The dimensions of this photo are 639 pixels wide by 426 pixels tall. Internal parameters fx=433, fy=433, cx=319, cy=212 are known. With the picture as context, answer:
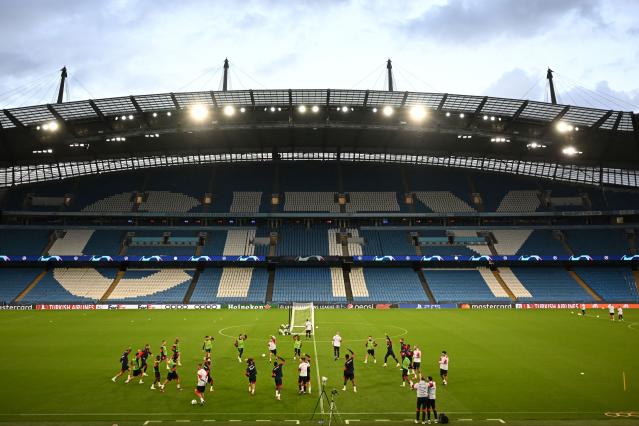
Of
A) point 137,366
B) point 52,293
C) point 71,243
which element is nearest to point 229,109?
point 71,243

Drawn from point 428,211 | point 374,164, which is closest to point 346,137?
point 374,164

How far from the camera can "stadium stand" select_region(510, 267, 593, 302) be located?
2253 inches

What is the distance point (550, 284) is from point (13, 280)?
2912 inches

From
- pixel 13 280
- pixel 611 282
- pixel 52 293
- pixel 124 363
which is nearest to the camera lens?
pixel 124 363

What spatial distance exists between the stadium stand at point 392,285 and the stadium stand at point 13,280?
146 ft

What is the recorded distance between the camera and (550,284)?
6025cm

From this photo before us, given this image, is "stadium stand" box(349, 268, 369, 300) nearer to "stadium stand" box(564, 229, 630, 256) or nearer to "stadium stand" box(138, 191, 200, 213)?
"stadium stand" box(138, 191, 200, 213)

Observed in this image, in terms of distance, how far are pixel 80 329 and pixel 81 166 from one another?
150 ft

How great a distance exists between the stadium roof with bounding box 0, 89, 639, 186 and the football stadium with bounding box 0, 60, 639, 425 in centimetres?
33

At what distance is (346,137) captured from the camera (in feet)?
222

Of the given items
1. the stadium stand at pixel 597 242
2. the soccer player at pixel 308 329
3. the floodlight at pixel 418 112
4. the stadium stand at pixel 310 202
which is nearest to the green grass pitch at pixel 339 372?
the soccer player at pixel 308 329

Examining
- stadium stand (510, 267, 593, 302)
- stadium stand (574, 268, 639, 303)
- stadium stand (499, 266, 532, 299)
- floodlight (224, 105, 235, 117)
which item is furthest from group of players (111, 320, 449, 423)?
stadium stand (574, 268, 639, 303)

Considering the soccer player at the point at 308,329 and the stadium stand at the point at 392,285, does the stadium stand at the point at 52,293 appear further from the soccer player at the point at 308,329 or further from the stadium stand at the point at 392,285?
the stadium stand at the point at 392,285

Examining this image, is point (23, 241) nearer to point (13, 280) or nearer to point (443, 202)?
point (13, 280)
